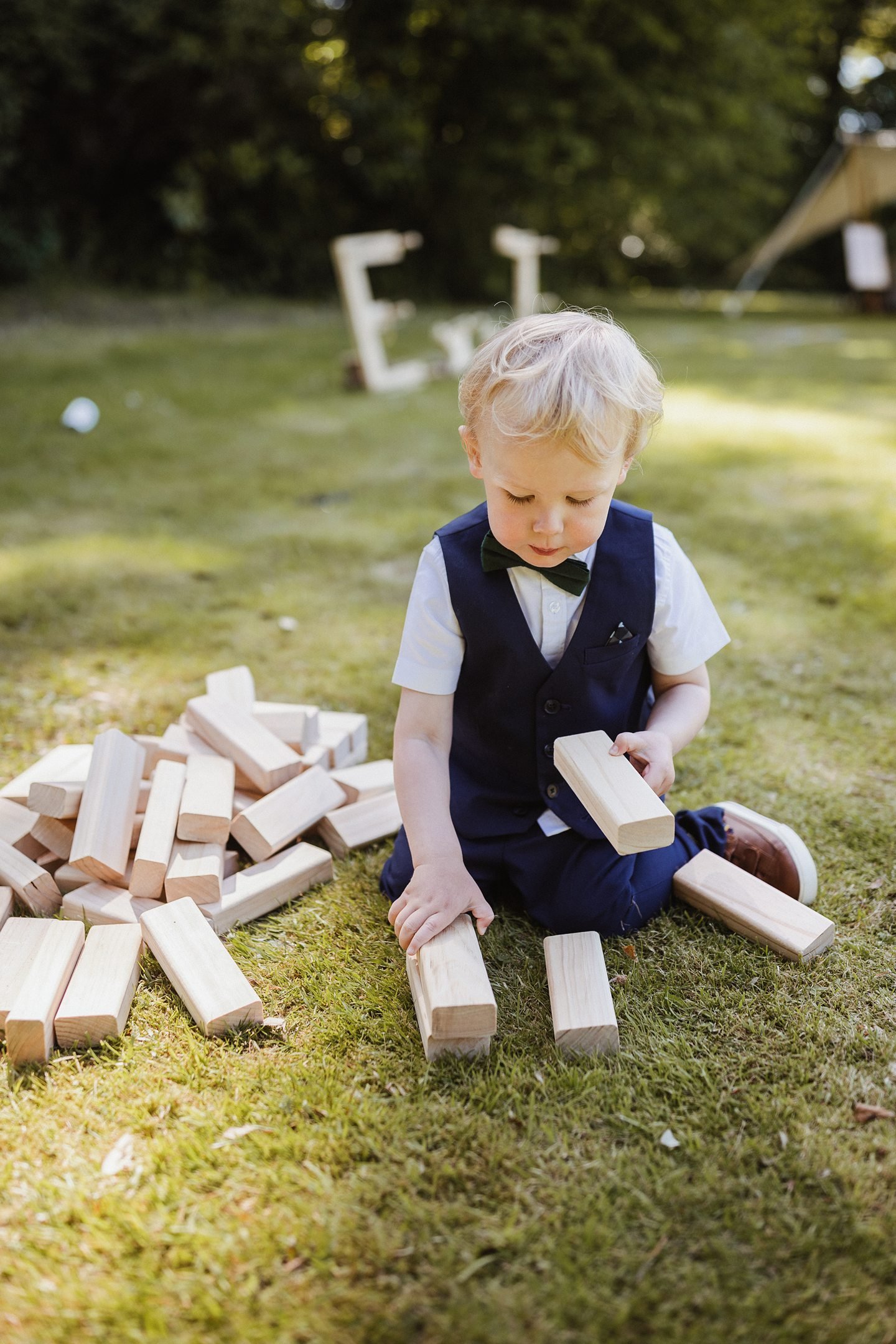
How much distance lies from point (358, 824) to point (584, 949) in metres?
0.75

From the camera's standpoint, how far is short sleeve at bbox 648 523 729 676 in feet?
7.13

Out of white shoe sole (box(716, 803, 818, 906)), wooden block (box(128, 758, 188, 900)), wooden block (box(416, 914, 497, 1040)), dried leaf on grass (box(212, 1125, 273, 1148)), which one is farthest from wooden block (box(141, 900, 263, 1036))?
white shoe sole (box(716, 803, 818, 906))

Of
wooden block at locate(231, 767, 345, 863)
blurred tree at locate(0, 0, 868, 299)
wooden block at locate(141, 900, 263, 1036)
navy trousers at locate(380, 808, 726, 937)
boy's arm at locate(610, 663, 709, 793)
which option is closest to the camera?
wooden block at locate(141, 900, 263, 1036)

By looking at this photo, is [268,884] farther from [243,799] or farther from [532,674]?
[532,674]

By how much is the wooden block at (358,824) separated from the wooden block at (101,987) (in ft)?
1.86

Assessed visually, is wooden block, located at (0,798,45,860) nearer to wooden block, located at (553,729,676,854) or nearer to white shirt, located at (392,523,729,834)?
white shirt, located at (392,523,729,834)

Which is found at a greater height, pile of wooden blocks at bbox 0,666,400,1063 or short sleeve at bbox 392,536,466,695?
short sleeve at bbox 392,536,466,695

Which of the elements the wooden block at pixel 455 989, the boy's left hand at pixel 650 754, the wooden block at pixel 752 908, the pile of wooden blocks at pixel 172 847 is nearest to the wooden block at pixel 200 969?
the pile of wooden blocks at pixel 172 847

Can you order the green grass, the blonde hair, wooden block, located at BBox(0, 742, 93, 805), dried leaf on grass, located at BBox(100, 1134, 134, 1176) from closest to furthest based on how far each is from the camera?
the green grass < dried leaf on grass, located at BBox(100, 1134, 134, 1176) < the blonde hair < wooden block, located at BBox(0, 742, 93, 805)

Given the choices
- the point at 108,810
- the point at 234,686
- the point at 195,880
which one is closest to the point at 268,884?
the point at 195,880

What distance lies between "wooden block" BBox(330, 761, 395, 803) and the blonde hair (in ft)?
3.56

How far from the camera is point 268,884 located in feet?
7.48

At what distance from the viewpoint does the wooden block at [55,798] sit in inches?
92.1

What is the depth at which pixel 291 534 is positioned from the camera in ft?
15.9
